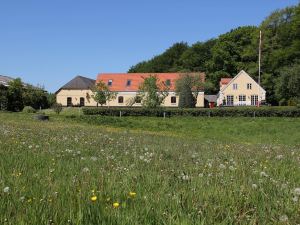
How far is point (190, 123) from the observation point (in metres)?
40.7

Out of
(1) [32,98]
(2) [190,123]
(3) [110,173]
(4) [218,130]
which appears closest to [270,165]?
(3) [110,173]

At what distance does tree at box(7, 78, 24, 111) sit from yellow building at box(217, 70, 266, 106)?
46.6m

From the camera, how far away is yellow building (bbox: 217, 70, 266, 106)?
302 feet

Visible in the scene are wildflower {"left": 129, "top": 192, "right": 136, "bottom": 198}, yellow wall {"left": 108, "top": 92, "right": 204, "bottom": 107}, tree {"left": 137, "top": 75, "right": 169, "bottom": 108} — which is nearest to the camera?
wildflower {"left": 129, "top": 192, "right": 136, "bottom": 198}

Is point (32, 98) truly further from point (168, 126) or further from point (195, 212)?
point (195, 212)

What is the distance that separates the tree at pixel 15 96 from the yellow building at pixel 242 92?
153ft

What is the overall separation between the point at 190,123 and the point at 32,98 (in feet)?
99.5

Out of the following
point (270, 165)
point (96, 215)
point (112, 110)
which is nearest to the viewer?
point (96, 215)

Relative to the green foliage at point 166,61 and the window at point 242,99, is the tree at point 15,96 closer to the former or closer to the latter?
the window at point 242,99

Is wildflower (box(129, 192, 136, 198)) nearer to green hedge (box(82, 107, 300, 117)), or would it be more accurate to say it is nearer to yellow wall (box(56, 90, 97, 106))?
green hedge (box(82, 107, 300, 117))

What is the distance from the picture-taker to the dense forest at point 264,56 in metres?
77.2

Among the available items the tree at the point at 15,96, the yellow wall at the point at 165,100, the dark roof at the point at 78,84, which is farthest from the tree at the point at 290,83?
the dark roof at the point at 78,84

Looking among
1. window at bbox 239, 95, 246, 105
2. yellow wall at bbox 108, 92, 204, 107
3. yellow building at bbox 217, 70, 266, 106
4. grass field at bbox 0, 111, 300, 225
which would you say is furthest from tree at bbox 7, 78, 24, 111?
grass field at bbox 0, 111, 300, 225

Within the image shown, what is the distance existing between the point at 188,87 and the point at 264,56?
1229 inches
